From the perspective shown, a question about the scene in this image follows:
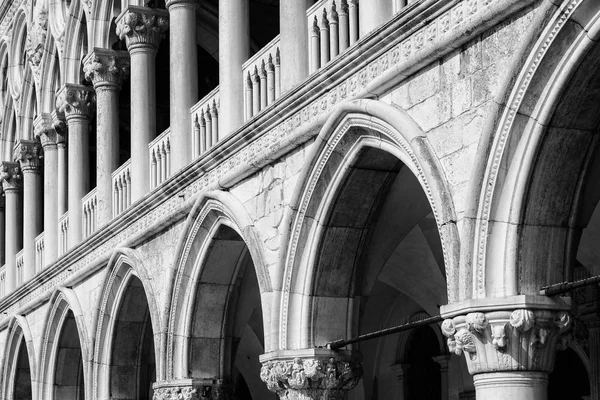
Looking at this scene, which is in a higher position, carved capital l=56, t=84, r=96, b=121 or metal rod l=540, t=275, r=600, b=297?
carved capital l=56, t=84, r=96, b=121

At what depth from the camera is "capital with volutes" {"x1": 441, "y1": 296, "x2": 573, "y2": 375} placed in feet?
22.3

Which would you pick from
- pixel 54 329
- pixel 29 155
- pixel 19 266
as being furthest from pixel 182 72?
pixel 19 266

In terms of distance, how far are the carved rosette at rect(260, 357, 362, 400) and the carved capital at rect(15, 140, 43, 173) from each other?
32.6 feet

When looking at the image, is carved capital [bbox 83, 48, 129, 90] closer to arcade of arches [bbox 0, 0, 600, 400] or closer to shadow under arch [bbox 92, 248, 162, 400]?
arcade of arches [bbox 0, 0, 600, 400]

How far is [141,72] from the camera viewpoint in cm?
1324

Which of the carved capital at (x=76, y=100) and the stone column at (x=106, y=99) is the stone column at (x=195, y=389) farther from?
the carved capital at (x=76, y=100)

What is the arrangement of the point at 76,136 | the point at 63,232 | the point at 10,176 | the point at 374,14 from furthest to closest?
the point at 10,176 → the point at 63,232 → the point at 76,136 → the point at 374,14

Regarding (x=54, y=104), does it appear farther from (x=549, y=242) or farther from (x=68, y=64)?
(x=549, y=242)

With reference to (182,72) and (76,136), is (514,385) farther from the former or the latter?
(76,136)

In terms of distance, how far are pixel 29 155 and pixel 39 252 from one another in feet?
5.49

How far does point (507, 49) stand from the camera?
22.7ft

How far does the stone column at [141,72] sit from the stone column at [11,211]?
21.7 ft

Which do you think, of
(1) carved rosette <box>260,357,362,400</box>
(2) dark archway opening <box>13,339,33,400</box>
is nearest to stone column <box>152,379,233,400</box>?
(1) carved rosette <box>260,357,362,400</box>

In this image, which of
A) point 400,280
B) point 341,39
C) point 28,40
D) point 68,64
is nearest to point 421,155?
point 341,39
